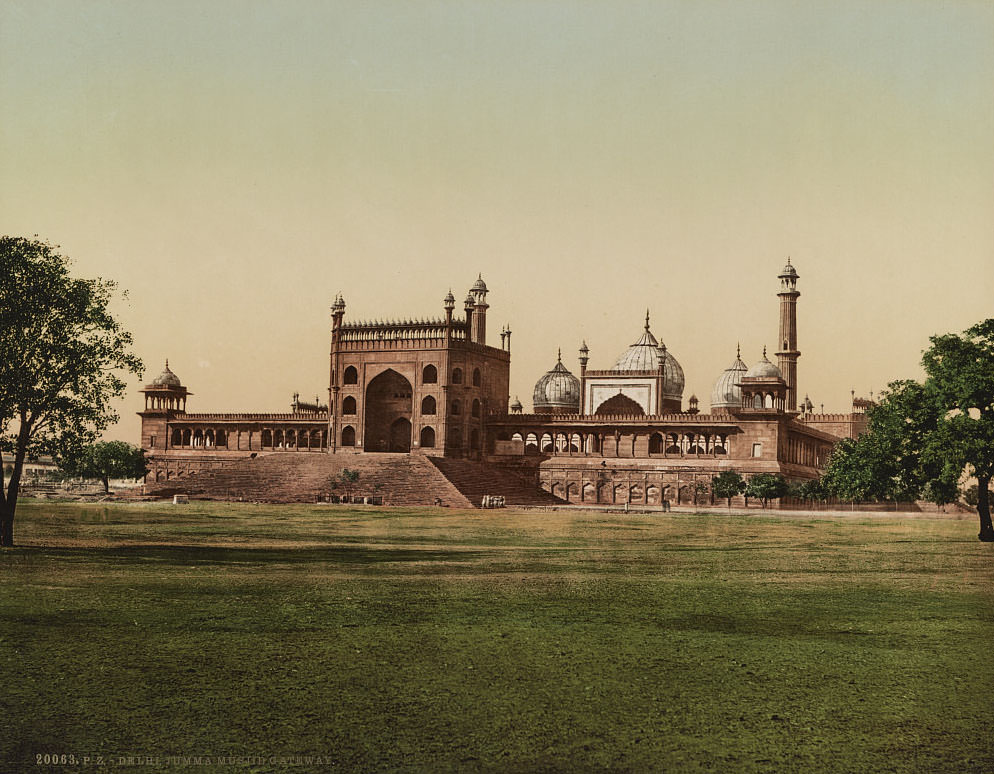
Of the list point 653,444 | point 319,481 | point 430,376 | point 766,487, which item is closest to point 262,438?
point 430,376

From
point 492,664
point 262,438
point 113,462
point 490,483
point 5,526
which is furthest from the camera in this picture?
point 262,438

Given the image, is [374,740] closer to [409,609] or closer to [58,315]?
[409,609]

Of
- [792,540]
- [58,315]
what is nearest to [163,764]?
[58,315]

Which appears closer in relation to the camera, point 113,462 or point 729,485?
point 729,485

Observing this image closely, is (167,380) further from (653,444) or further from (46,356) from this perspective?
(46,356)

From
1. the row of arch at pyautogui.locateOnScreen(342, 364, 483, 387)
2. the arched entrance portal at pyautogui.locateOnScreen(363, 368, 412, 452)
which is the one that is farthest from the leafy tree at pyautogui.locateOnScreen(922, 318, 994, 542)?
the arched entrance portal at pyautogui.locateOnScreen(363, 368, 412, 452)

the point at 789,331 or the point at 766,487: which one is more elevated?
the point at 789,331

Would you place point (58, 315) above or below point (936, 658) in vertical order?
above
